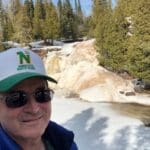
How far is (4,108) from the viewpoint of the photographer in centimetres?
172

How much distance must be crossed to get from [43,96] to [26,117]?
134mm

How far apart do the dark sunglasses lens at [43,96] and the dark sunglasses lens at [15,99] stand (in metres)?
0.08

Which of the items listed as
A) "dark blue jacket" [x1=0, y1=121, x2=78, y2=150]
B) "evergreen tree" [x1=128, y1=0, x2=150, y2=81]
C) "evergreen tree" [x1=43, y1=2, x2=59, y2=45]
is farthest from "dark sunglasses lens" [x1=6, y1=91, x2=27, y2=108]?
"evergreen tree" [x1=43, y1=2, x2=59, y2=45]

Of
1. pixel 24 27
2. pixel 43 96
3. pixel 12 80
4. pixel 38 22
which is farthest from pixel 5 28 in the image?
pixel 12 80

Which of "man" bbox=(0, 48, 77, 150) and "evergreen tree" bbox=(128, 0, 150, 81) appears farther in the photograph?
"evergreen tree" bbox=(128, 0, 150, 81)

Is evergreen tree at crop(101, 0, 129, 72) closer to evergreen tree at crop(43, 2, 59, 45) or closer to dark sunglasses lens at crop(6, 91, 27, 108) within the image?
dark sunglasses lens at crop(6, 91, 27, 108)

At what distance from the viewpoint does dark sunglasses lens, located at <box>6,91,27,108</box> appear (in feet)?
5.53

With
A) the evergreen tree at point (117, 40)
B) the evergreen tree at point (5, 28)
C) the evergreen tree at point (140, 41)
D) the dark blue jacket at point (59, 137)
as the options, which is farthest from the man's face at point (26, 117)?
the evergreen tree at point (5, 28)

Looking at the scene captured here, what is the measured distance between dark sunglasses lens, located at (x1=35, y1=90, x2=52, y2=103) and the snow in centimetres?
972

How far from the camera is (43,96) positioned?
5.88ft

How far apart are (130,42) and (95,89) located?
10.9 ft

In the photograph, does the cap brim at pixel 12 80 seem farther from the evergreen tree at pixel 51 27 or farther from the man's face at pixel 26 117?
the evergreen tree at pixel 51 27

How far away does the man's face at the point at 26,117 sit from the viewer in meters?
1.69

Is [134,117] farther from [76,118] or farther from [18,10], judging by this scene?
[18,10]
